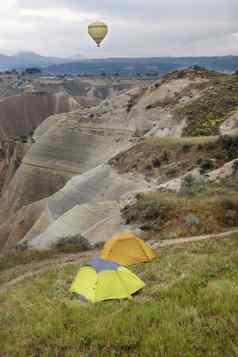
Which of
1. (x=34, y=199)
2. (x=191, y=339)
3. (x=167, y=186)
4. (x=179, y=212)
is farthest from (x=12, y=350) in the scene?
(x=34, y=199)

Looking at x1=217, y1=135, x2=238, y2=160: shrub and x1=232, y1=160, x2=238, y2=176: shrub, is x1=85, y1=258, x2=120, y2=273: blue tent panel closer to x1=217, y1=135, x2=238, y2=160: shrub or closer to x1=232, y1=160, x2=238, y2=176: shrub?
x1=232, y1=160, x2=238, y2=176: shrub

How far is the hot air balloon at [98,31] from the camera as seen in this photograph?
140 ft

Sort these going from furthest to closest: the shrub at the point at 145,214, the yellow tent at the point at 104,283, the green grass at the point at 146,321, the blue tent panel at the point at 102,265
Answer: the shrub at the point at 145,214, the blue tent panel at the point at 102,265, the yellow tent at the point at 104,283, the green grass at the point at 146,321

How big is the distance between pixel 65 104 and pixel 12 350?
10614 centimetres

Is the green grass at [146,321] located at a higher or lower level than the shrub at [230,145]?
higher

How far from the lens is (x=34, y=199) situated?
53219mm

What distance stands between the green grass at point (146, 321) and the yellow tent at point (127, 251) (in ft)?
11.7

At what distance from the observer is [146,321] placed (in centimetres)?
785

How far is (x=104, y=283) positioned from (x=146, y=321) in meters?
2.54

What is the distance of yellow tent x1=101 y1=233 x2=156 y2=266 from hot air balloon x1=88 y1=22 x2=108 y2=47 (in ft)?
99.3

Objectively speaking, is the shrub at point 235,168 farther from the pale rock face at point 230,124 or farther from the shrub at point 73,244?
the pale rock face at point 230,124

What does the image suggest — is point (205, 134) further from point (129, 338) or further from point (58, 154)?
point (129, 338)

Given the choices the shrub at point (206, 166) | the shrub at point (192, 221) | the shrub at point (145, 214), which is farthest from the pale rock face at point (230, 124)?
the shrub at point (192, 221)

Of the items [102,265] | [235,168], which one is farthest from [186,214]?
[102,265]
